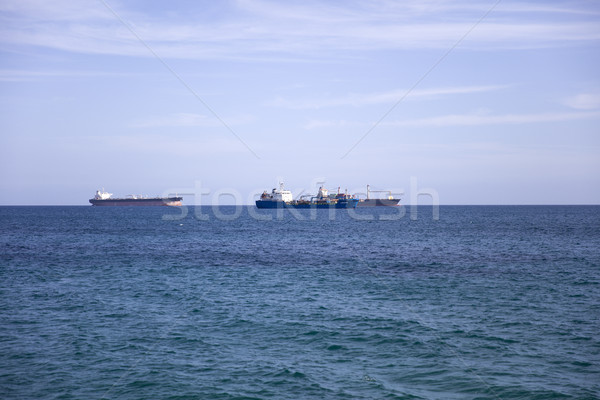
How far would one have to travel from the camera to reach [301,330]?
22.3 metres

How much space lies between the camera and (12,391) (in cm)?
1540

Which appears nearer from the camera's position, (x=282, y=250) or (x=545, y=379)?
(x=545, y=379)

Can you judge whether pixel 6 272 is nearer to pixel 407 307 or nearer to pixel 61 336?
pixel 61 336

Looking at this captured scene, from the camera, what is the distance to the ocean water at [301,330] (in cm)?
1603

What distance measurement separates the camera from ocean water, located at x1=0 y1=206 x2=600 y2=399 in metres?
16.0

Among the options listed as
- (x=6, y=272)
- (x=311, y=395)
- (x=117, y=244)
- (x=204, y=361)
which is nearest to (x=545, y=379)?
(x=311, y=395)

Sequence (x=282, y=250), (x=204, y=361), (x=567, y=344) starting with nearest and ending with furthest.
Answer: (x=204, y=361) → (x=567, y=344) → (x=282, y=250)

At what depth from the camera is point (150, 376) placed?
1678cm

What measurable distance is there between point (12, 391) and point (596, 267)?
147 feet

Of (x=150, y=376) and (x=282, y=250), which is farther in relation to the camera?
(x=282, y=250)

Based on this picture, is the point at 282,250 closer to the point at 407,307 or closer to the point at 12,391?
the point at 407,307

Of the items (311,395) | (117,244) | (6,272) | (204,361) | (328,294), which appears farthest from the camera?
(117,244)

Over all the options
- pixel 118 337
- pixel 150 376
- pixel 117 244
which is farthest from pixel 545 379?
pixel 117 244

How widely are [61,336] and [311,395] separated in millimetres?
12786
